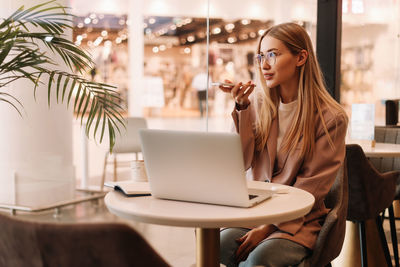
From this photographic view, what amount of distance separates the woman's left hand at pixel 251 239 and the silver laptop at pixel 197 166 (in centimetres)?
28

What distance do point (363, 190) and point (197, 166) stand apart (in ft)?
4.72

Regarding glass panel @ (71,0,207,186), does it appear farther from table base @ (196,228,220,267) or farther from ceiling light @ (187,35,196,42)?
table base @ (196,228,220,267)

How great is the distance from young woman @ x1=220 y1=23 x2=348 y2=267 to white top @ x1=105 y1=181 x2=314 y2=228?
0.23 meters

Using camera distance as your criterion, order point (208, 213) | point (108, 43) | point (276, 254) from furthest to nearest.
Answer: point (108, 43) < point (276, 254) < point (208, 213)

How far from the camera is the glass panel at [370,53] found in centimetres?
567

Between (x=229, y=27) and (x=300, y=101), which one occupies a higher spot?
(x=229, y=27)

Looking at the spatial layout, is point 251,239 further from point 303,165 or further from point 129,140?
point 129,140

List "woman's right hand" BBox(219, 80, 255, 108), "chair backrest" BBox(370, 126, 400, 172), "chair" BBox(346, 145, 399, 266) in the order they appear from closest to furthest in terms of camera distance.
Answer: "woman's right hand" BBox(219, 80, 255, 108)
"chair" BBox(346, 145, 399, 266)
"chair backrest" BBox(370, 126, 400, 172)

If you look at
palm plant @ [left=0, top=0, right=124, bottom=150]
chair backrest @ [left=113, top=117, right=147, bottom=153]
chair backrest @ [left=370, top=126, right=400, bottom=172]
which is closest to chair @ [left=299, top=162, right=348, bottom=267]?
palm plant @ [left=0, top=0, right=124, bottom=150]

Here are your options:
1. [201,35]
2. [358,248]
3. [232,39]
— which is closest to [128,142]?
[201,35]

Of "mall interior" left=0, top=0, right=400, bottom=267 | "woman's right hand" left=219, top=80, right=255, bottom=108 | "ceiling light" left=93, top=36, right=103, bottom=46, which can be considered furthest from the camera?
"ceiling light" left=93, top=36, right=103, bottom=46

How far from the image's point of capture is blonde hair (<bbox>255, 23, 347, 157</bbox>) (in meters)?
1.93

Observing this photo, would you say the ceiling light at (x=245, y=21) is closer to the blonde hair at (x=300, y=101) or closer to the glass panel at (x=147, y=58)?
the glass panel at (x=147, y=58)

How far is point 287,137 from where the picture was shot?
197 centimetres
